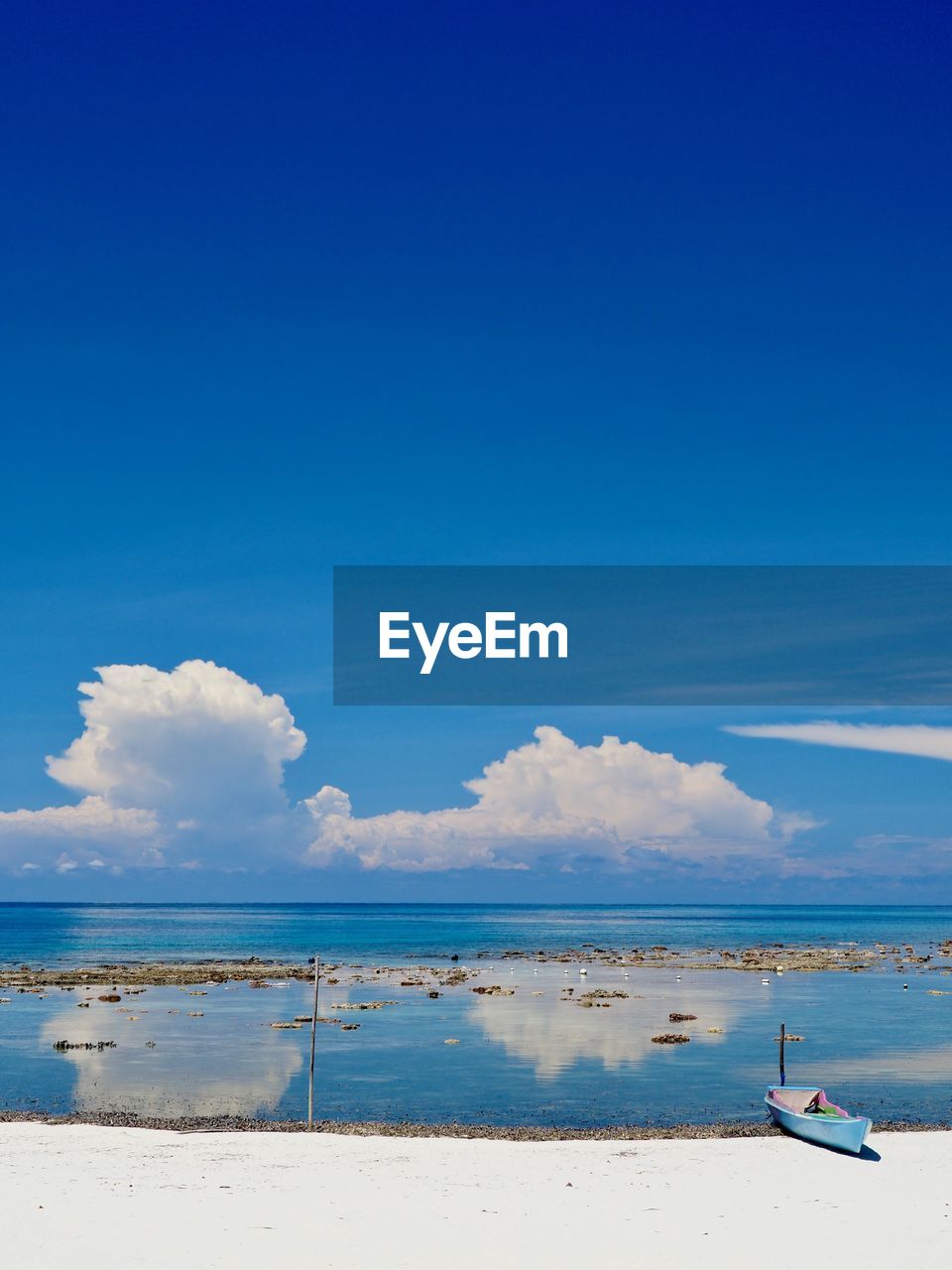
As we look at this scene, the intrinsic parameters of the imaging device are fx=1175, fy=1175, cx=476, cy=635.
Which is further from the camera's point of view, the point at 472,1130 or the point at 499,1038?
the point at 499,1038

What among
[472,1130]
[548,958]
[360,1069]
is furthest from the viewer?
[548,958]

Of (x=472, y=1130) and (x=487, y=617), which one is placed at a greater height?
(x=487, y=617)

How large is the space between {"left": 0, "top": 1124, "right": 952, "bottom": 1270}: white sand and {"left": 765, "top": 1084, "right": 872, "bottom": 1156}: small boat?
451 mm

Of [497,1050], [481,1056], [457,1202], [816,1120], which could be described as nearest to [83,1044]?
[481,1056]

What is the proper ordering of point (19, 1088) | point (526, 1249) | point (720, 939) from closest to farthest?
point (526, 1249) < point (19, 1088) < point (720, 939)

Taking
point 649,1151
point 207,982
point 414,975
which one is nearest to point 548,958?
point 414,975

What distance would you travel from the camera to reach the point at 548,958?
110m

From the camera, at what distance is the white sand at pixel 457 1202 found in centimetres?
2050

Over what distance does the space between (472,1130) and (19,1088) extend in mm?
16802

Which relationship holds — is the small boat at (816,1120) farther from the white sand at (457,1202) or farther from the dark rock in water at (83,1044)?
the dark rock in water at (83,1044)

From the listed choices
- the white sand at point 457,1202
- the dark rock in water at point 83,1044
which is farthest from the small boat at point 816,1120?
the dark rock in water at point 83,1044

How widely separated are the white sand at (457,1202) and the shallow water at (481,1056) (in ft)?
20.3

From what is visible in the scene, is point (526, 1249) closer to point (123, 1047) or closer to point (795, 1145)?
point (795, 1145)

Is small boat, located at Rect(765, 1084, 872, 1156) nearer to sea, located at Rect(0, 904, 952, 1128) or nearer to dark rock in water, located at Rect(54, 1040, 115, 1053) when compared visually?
sea, located at Rect(0, 904, 952, 1128)
